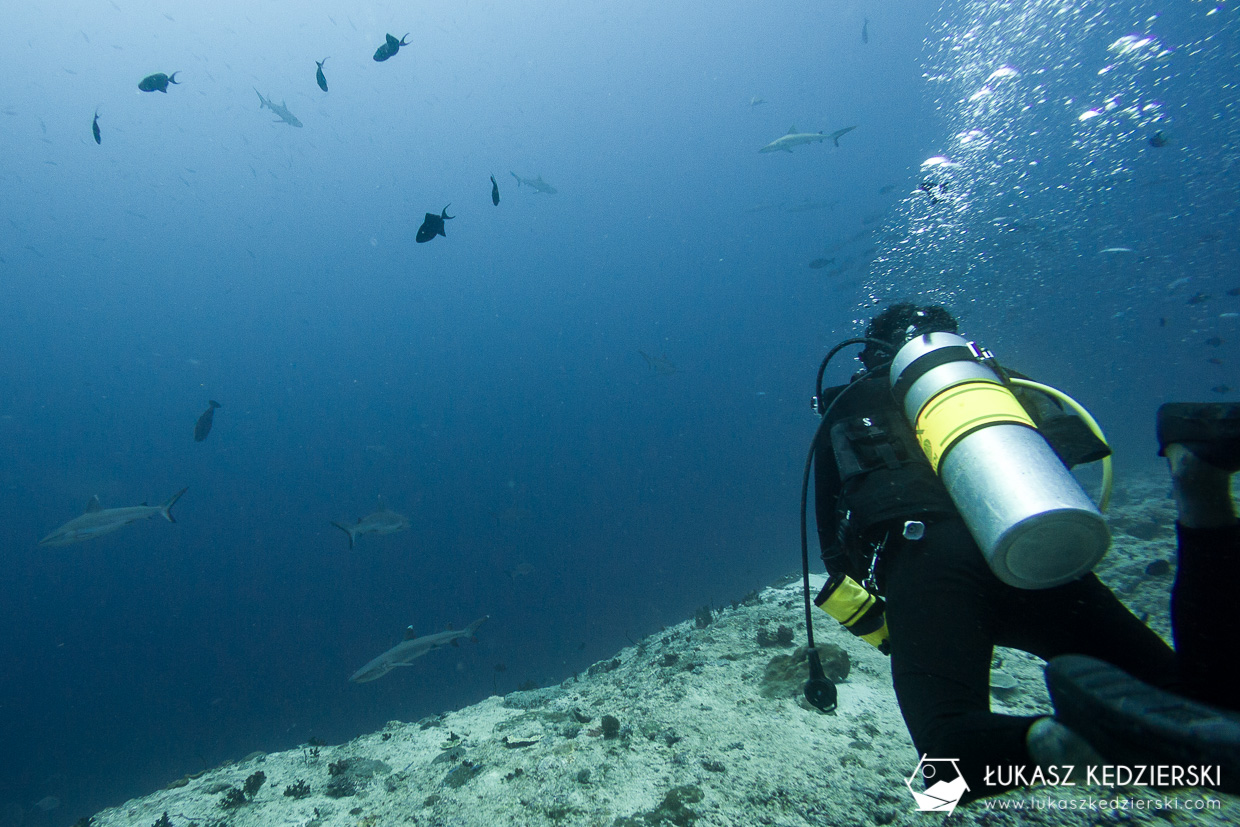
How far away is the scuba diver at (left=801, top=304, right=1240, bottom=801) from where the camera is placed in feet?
4.84

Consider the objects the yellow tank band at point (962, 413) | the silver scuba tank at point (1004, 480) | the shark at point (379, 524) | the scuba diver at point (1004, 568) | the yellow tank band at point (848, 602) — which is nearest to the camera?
the scuba diver at point (1004, 568)

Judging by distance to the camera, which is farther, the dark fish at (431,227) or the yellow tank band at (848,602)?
the dark fish at (431,227)

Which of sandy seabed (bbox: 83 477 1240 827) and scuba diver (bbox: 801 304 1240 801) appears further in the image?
sandy seabed (bbox: 83 477 1240 827)

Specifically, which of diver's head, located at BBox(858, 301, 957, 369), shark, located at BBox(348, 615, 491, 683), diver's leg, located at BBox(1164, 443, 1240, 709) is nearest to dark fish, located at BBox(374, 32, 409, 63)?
diver's head, located at BBox(858, 301, 957, 369)

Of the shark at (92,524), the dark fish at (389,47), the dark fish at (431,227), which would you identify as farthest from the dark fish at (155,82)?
the shark at (92,524)

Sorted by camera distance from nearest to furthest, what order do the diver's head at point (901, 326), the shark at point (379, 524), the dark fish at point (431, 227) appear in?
the diver's head at point (901, 326) → the dark fish at point (431, 227) → the shark at point (379, 524)

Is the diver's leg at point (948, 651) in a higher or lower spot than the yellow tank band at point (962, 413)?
lower

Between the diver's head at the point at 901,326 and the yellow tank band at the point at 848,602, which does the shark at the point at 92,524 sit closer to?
the yellow tank band at the point at 848,602

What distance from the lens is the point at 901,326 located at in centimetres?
304

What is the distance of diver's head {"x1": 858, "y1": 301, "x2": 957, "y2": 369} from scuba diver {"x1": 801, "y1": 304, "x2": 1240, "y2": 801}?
32 centimetres

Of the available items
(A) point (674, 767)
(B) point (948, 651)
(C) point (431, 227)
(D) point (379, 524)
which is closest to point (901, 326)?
(B) point (948, 651)

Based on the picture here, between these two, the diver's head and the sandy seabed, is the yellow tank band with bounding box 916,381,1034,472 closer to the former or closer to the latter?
the diver's head

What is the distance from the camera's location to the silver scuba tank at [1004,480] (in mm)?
1751

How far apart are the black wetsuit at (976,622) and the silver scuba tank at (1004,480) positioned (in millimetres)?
165
